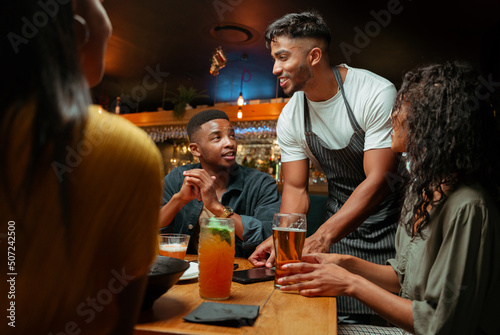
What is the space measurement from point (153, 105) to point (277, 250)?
303 inches

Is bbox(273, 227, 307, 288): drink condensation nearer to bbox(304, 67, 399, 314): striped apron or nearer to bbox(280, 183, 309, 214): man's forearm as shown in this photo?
bbox(304, 67, 399, 314): striped apron

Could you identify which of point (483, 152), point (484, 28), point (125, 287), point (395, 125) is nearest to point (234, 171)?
point (395, 125)

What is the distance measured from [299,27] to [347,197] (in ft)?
3.26

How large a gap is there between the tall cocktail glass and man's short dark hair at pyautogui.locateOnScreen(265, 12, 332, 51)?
143cm

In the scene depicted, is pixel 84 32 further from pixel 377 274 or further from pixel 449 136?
pixel 377 274

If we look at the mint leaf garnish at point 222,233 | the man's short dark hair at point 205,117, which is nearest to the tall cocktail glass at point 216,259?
the mint leaf garnish at point 222,233

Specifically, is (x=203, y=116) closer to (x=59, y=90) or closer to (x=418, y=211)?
(x=418, y=211)

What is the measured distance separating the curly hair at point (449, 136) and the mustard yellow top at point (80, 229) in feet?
2.85

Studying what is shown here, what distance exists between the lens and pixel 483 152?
1.06 metres

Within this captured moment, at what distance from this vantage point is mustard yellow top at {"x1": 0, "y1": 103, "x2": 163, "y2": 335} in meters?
0.52

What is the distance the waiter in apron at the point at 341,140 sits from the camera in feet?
5.70

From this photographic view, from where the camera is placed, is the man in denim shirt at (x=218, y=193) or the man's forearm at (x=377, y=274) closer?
the man's forearm at (x=377, y=274)

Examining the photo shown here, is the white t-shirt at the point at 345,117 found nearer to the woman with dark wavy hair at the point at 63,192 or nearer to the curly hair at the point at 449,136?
the curly hair at the point at 449,136

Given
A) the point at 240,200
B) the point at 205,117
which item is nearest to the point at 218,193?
the point at 240,200
